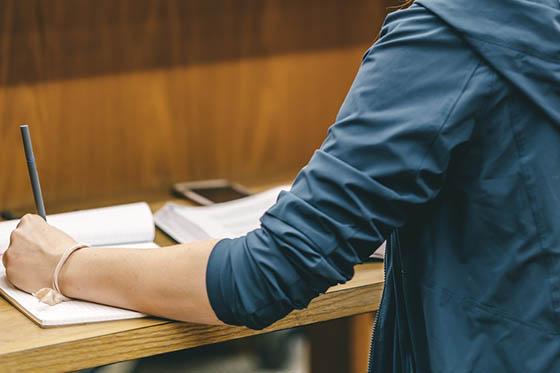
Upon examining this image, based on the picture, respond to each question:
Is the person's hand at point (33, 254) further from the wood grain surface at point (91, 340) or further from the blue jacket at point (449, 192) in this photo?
the blue jacket at point (449, 192)

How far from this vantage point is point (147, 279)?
41.4 inches

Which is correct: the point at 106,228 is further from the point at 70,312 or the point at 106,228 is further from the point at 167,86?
the point at 167,86

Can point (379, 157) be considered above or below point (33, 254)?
above

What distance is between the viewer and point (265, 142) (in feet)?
6.54

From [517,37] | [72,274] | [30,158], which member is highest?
[517,37]

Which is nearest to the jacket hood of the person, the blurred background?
the person

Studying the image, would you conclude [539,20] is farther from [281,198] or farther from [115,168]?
[115,168]

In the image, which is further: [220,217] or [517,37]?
[220,217]

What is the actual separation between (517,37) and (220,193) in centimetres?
96

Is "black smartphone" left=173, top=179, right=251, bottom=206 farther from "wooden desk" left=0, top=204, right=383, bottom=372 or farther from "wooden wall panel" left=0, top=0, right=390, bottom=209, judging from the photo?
"wooden desk" left=0, top=204, right=383, bottom=372

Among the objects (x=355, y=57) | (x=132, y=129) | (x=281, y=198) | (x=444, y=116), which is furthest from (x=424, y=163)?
(x=355, y=57)

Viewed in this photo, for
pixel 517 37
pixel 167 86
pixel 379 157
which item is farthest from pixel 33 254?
pixel 167 86

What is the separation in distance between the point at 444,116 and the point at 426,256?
174 millimetres

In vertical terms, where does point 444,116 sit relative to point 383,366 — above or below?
above
